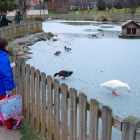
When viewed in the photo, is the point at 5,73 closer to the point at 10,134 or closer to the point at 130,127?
the point at 10,134

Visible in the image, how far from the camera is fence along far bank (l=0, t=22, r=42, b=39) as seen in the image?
12.0 meters

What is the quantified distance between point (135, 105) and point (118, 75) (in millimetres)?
2154

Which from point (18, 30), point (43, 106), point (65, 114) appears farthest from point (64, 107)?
point (18, 30)

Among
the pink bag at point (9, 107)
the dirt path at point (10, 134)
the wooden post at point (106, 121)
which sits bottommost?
the dirt path at point (10, 134)

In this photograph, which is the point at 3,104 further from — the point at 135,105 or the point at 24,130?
the point at 135,105

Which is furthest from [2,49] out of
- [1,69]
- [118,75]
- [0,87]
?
[118,75]

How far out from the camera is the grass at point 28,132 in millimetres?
3128

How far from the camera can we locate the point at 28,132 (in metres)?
3.26

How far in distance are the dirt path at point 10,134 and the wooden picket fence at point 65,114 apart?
262 mm

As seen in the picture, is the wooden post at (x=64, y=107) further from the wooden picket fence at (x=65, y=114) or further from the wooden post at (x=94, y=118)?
the wooden post at (x=94, y=118)

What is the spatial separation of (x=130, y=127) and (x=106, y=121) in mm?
293

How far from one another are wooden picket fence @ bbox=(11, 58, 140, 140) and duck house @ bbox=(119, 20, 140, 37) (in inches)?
486

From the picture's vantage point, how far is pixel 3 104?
3021 mm

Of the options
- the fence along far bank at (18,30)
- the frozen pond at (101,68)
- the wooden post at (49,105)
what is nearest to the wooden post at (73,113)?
the wooden post at (49,105)
